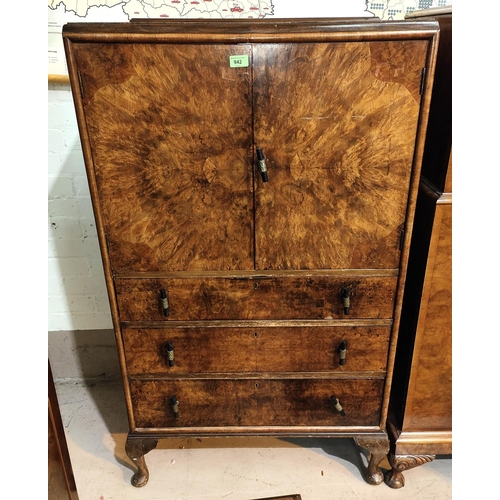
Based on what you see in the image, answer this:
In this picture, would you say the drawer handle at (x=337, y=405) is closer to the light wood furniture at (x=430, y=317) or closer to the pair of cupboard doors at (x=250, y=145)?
the light wood furniture at (x=430, y=317)

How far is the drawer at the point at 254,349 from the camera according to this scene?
1.55 meters

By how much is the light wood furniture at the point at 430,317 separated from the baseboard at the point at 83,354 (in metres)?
1.42

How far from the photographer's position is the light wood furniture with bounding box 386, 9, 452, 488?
1.39 meters

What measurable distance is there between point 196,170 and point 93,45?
1.40 feet

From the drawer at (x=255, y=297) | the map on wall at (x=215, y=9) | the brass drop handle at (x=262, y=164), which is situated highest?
the map on wall at (x=215, y=9)

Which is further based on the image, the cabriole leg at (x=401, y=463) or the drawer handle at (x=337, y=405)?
the cabriole leg at (x=401, y=463)

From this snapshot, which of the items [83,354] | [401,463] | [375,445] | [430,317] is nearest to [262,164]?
[430,317]

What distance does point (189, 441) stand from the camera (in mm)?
2016

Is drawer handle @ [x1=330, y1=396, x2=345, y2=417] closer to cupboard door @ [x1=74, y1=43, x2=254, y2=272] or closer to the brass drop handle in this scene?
cupboard door @ [x1=74, y1=43, x2=254, y2=272]

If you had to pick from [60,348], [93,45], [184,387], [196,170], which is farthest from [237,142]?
[60,348]

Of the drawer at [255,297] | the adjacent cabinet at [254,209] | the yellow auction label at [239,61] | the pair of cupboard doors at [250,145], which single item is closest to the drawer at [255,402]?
the adjacent cabinet at [254,209]

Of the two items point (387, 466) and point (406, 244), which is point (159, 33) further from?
point (387, 466)

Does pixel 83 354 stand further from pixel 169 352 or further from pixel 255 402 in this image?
pixel 255 402

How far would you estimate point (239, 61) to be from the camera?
1198 mm
